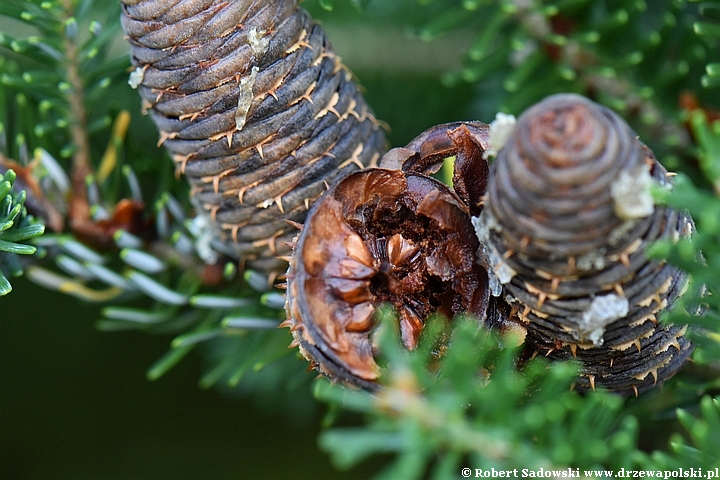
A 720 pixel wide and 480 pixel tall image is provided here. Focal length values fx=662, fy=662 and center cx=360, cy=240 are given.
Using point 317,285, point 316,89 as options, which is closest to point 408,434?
point 317,285

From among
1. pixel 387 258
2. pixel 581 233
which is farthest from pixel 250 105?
pixel 581 233

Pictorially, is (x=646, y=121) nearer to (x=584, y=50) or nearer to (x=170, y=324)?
(x=584, y=50)

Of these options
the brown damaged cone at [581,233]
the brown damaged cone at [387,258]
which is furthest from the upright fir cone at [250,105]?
the brown damaged cone at [581,233]

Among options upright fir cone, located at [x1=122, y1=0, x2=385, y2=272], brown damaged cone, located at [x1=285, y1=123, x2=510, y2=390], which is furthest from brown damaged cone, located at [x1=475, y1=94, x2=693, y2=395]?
upright fir cone, located at [x1=122, y1=0, x2=385, y2=272]

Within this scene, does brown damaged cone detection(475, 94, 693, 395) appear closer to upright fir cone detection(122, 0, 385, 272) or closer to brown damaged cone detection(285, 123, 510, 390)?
brown damaged cone detection(285, 123, 510, 390)

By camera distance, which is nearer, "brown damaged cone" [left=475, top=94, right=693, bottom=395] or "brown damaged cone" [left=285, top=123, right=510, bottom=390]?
"brown damaged cone" [left=475, top=94, right=693, bottom=395]

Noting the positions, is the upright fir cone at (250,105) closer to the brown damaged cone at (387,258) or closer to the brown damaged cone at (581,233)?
the brown damaged cone at (387,258)
